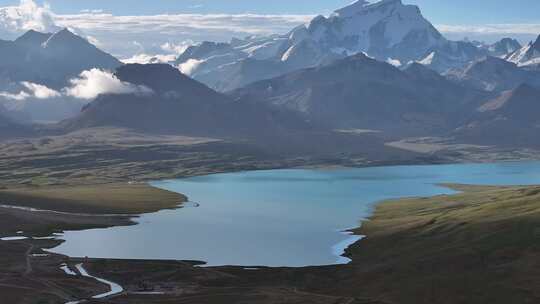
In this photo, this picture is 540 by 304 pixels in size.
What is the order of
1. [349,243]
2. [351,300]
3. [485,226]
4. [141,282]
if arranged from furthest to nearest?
[349,243] < [485,226] < [141,282] < [351,300]

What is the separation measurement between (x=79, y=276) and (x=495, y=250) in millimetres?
76774

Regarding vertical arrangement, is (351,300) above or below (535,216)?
below

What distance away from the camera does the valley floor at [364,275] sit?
13325cm

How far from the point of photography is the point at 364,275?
498ft

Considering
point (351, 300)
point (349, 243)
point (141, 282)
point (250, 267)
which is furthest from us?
point (349, 243)

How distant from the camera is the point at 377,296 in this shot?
5320 inches

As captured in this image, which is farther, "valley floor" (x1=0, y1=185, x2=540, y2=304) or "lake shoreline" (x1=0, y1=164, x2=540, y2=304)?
"lake shoreline" (x1=0, y1=164, x2=540, y2=304)

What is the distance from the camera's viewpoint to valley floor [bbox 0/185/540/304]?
133250mm

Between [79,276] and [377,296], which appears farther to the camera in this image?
[79,276]

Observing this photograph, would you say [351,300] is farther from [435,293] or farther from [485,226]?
[485,226]

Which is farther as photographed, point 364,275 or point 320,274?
point 320,274

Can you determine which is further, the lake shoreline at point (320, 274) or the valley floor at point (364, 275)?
the lake shoreline at point (320, 274)

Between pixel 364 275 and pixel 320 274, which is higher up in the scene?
pixel 364 275

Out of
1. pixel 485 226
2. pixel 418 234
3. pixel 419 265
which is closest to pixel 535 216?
pixel 485 226
